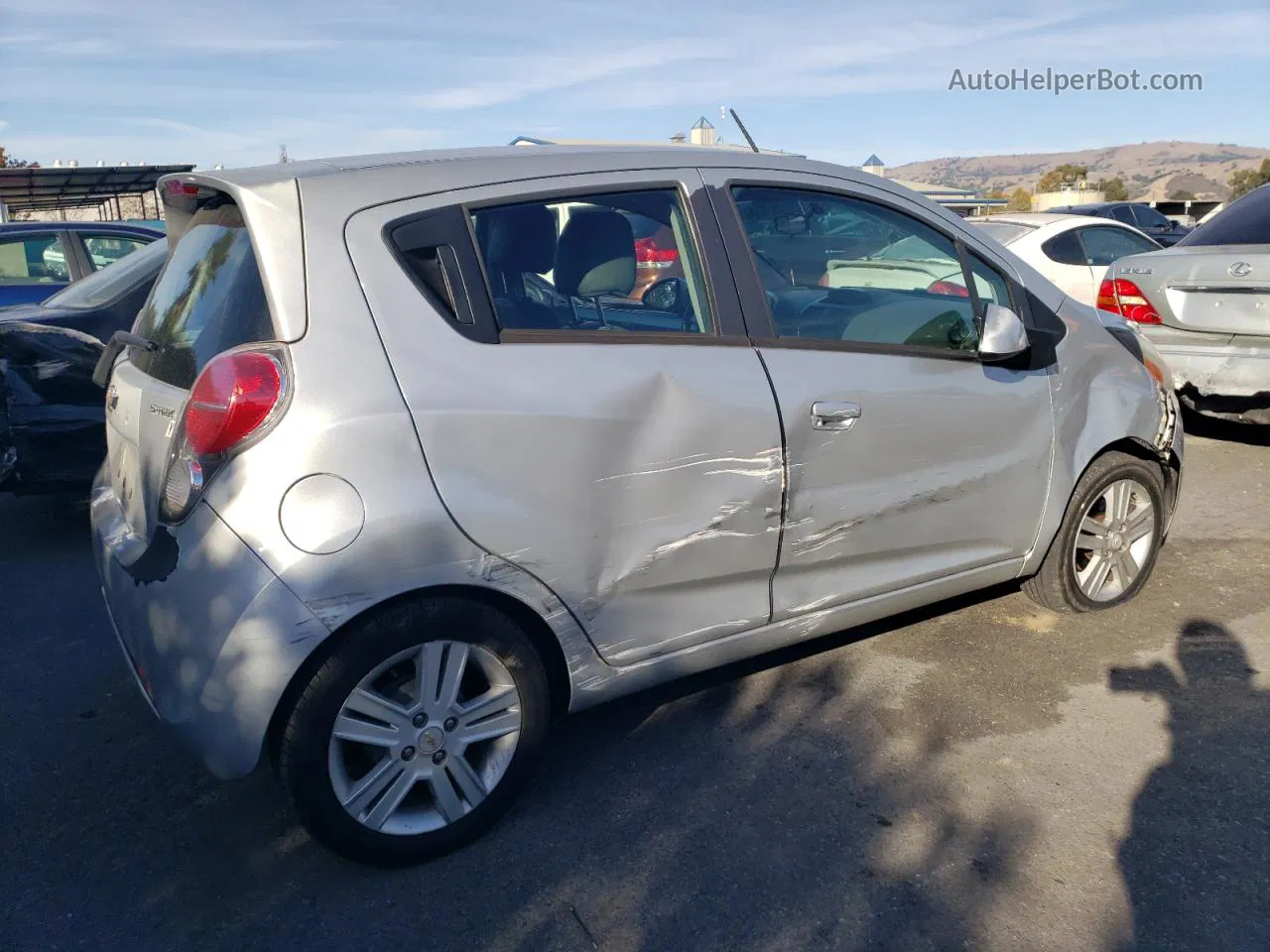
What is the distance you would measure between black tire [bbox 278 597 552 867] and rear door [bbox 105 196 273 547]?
25.9 inches

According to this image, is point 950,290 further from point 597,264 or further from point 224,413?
point 224,413

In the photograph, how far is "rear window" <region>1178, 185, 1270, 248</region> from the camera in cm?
632

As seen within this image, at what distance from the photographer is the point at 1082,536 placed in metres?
4.10

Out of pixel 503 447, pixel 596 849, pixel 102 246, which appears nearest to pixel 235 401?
pixel 503 447

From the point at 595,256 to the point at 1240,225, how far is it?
17.1 ft

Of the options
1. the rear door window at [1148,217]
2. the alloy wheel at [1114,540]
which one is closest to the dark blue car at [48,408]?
the alloy wheel at [1114,540]

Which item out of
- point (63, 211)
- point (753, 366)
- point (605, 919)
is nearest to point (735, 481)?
point (753, 366)

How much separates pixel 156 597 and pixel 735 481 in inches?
60.6

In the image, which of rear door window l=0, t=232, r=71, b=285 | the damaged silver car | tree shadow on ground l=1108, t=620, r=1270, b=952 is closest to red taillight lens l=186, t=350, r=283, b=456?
tree shadow on ground l=1108, t=620, r=1270, b=952

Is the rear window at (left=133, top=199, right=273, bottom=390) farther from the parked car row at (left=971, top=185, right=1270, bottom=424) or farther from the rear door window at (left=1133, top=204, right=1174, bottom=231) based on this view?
the rear door window at (left=1133, top=204, right=1174, bottom=231)

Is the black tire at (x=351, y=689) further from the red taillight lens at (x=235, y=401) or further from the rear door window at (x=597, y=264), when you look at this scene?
the rear door window at (x=597, y=264)

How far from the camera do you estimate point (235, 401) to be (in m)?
2.49

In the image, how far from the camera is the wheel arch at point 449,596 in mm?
2520

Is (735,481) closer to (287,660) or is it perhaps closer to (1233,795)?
(287,660)
